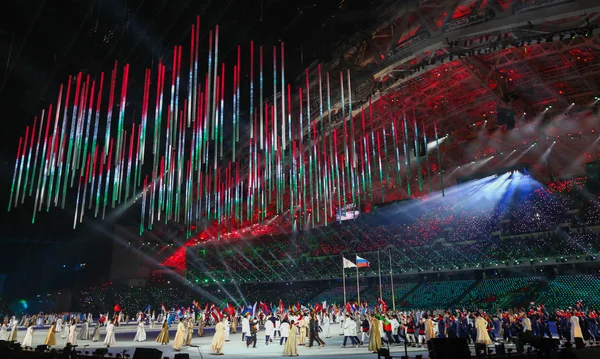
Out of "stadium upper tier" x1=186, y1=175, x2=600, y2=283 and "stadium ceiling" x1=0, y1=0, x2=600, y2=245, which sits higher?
"stadium ceiling" x1=0, y1=0, x2=600, y2=245

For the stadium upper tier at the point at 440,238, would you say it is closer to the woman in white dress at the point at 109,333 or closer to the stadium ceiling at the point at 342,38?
the stadium ceiling at the point at 342,38

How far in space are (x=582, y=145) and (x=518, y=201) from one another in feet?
18.1

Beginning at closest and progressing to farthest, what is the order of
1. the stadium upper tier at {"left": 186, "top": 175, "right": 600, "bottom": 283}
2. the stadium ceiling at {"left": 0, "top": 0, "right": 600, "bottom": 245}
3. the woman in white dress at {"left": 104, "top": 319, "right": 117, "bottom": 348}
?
the stadium ceiling at {"left": 0, "top": 0, "right": 600, "bottom": 245} < the woman in white dress at {"left": 104, "top": 319, "right": 117, "bottom": 348} < the stadium upper tier at {"left": 186, "top": 175, "right": 600, "bottom": 283}

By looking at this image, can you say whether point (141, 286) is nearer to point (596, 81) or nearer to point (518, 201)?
point (518, 201)

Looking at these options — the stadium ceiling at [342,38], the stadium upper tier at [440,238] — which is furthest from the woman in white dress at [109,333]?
the stadium upper tier at [440,238]

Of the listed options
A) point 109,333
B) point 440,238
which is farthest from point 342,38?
point 440,238

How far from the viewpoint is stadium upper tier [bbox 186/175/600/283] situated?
88.4ft

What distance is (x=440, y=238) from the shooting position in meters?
32.1

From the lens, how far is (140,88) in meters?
18.5

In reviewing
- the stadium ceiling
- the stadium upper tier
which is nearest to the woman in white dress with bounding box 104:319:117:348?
the stadium ceiling

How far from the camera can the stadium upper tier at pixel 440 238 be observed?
27.0 meters

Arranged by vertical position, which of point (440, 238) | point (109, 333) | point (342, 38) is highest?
point (342, 38)

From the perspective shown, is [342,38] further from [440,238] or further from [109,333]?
Result: [440,238]

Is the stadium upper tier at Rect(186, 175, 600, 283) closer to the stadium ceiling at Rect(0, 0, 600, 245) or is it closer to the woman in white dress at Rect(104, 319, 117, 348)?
the stadium ceiling at Rect(0, 0, 600, 245)
